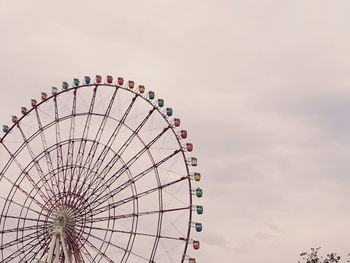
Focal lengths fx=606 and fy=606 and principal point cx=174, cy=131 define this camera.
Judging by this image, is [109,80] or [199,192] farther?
[109,80]

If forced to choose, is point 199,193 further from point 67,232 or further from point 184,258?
point 67,232

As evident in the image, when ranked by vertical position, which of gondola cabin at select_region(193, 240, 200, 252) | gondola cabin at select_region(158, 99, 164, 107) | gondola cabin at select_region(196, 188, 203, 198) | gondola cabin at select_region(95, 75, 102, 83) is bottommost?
gondola cabin at select_region(193, 240, 200, 252)

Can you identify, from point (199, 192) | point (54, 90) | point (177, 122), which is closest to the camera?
point (199, 192)

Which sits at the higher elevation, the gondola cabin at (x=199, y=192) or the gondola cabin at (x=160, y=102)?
the gondola cabin at (x=160, y=102)

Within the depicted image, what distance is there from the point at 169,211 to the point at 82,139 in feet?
31.5

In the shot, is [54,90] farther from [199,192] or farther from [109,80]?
[199,192]

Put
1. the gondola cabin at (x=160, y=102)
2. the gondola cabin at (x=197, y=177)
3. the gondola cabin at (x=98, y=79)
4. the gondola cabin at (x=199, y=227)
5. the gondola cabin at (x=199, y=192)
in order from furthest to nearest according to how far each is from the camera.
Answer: the gondola cabin at (x=98, y=79)
the gondola cabin at (x=160, y=102)
the gondola cabin at (x=197, y=177)
the gondola cabin at (x=199, y=192)
the gondola cabin at (x=199, y=227)

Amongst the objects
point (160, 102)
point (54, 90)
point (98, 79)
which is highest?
point (98, 79)

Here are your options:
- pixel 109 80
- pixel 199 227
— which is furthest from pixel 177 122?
pixel 199 227

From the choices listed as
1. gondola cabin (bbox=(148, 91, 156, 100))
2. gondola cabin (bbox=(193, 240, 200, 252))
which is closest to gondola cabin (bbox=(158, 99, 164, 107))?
gondola cabin (bbox=(148, 91, 156, 100))

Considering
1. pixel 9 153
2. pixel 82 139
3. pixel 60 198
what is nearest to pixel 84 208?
pixel 60 198

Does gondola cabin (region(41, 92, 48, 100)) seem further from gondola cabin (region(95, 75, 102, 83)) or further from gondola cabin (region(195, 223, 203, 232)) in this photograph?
gondola cabin (region(195, 223, 203, 232))

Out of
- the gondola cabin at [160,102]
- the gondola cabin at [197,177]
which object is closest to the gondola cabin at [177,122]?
the gondola cabin at [160,102]

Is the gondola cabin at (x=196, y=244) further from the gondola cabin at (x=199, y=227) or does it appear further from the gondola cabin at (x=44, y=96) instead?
the gondola cabin at (x=44, y=96)
